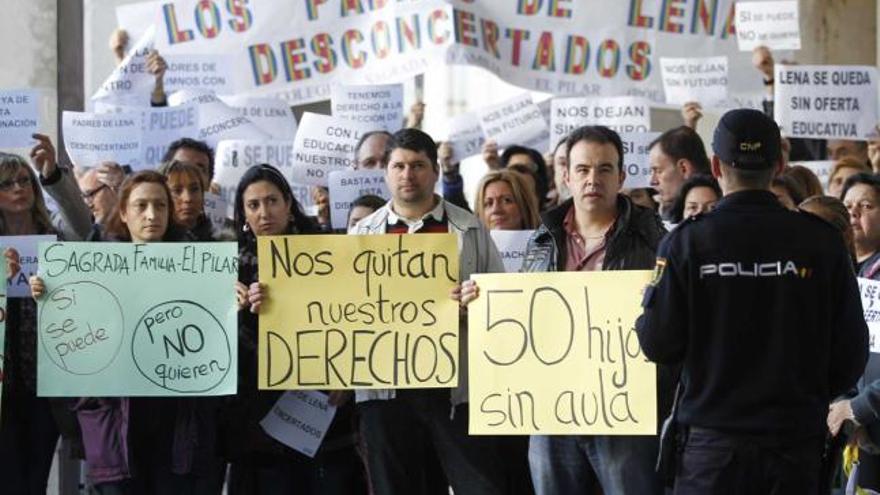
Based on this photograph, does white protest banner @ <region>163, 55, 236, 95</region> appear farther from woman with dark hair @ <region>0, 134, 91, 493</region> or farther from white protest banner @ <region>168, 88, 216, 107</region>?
woman with dark hair @ <region>0, 134, 91, 493</region>

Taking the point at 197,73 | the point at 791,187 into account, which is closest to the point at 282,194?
the point at 791,187

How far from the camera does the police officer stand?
633 centimetres

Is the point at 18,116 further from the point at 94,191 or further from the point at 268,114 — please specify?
the point at 268,114

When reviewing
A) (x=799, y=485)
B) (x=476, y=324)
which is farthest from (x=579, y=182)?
(x=799, y=485)

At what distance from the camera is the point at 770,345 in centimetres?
634

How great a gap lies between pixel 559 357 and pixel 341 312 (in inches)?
38.8

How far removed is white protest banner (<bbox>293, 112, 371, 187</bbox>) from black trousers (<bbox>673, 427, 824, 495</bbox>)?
15.2 ft

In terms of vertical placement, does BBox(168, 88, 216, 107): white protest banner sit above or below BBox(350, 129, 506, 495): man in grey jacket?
above

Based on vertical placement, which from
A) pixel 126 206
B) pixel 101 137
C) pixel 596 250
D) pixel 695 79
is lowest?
pixel 596 250

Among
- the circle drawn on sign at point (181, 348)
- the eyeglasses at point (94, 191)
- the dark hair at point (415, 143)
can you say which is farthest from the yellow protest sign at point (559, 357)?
the eyeglasses at point (94, 191)

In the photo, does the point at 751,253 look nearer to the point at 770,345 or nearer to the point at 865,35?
the point at 770,345

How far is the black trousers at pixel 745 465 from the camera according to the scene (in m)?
6.35

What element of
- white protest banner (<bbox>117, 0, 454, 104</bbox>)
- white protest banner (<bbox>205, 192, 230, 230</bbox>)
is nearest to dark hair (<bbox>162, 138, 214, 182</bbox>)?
white protest banner (<bbox>205, 192, 230, 230</bbox>)

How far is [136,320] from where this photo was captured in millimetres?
8336
